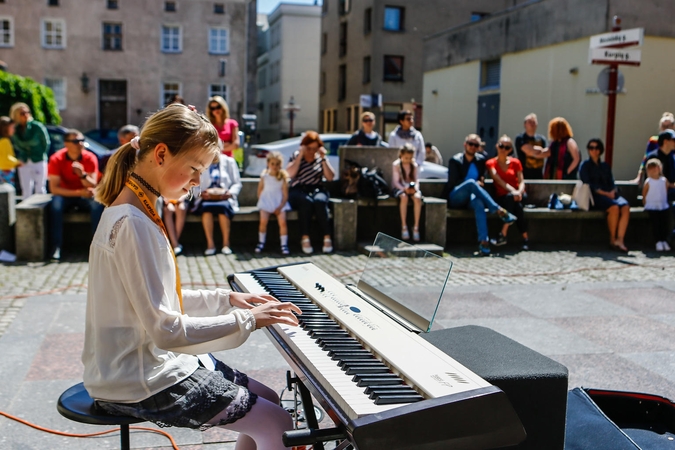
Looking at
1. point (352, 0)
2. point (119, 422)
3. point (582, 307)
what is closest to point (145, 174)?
point (119, 422)

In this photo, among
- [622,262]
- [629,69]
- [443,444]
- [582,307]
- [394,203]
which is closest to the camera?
[443,444]

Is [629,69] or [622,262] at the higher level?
[629,69]

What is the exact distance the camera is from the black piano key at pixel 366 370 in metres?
2.12

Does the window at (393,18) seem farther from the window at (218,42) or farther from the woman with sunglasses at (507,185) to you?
the woman with sunglasses at (507,185)

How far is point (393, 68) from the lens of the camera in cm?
3644

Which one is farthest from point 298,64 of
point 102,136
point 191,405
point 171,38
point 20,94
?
point 191,405

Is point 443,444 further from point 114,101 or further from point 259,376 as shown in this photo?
point 114,101

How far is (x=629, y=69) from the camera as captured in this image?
17.2 meters

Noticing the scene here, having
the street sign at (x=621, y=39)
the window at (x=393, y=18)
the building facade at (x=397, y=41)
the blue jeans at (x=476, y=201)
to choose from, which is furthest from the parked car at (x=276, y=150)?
the window at (x=393, y=18)

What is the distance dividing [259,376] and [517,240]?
23.6 ft

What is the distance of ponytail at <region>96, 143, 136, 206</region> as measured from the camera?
8.15 feet

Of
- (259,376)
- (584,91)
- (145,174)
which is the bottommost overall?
(259,376)

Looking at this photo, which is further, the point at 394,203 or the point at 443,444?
the point at 394,203

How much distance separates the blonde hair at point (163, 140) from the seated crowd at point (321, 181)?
664cm
